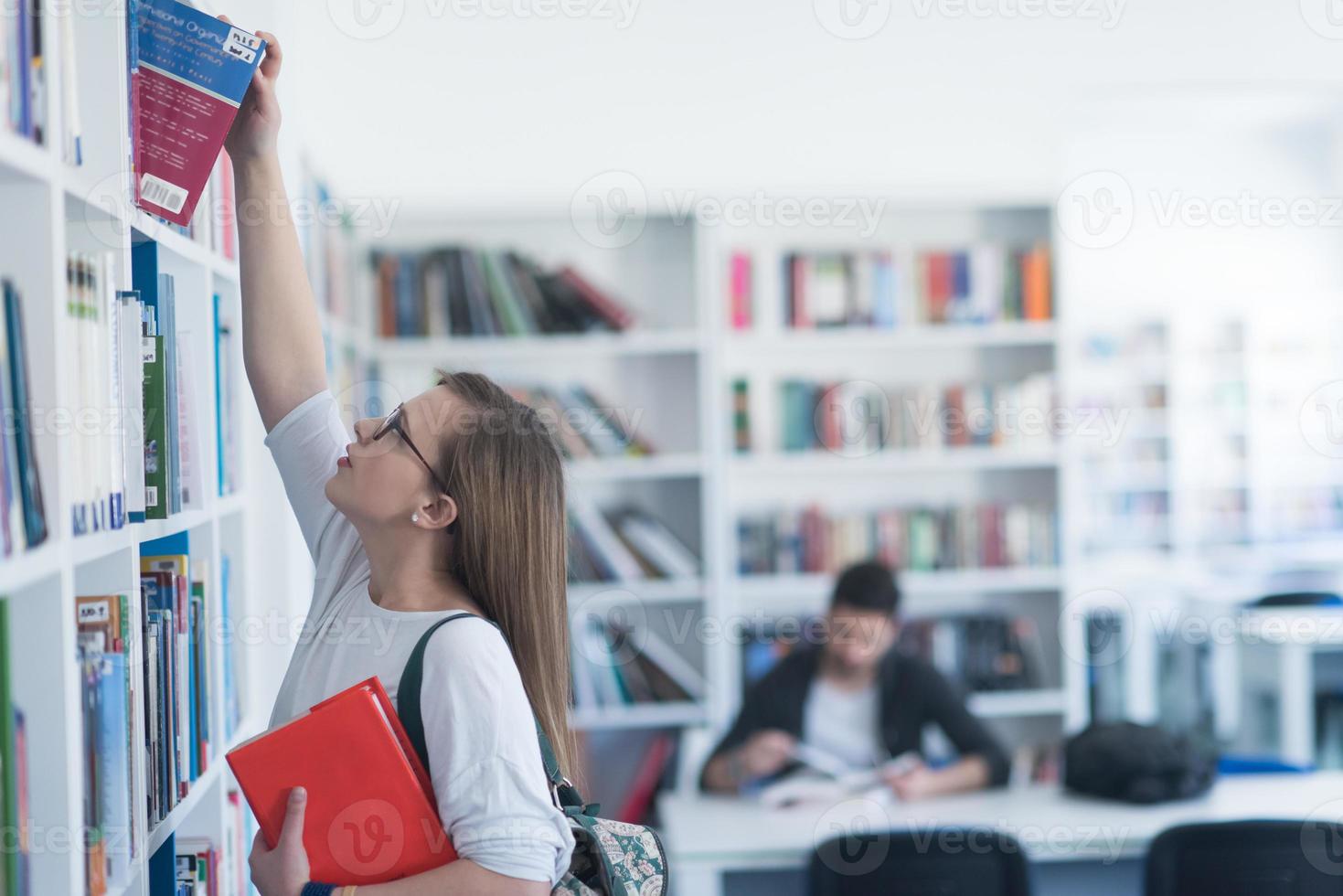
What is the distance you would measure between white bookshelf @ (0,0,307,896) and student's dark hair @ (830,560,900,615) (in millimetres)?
1622

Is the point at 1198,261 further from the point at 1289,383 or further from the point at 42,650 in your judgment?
the point at 42,650

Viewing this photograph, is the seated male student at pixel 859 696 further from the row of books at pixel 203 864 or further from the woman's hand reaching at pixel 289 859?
the woman's hand reaching at pixel 289 859

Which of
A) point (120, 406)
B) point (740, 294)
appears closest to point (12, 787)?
point (120, 406)

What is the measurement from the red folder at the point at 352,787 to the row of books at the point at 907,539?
256cm

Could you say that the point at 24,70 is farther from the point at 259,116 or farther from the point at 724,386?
the point at 724,386

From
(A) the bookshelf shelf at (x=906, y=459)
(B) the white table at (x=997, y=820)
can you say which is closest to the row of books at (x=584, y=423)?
(A) the bookshelf shelf at (x=906, y=459)

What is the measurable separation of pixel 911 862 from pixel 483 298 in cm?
213

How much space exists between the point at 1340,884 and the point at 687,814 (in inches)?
49.5

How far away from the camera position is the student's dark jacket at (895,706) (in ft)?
9.59

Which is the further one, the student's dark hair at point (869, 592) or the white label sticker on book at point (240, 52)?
the student's dark hair at point (869, 592)

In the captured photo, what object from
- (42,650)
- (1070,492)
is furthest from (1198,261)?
(42,650)

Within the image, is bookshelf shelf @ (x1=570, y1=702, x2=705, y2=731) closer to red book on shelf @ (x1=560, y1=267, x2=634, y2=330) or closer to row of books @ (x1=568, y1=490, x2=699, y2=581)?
row of books @ (x1=568, y1=490, x2=699, y2=581)

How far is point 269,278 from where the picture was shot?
4.74 feet

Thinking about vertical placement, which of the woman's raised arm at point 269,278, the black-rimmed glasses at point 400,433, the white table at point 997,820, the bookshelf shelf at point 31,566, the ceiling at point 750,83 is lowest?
the white table at point 997,820
